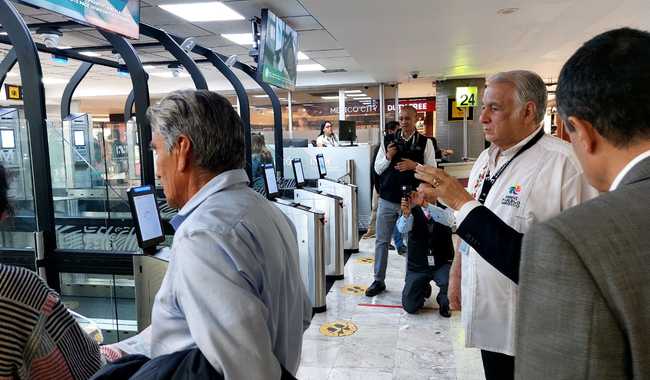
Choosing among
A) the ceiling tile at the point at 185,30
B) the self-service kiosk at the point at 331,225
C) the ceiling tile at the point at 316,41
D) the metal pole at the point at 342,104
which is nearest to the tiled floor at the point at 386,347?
the self-service kiosk at the point at 331,225

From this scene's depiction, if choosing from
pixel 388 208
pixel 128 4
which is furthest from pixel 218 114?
pixel 388 208

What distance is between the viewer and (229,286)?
0.94m

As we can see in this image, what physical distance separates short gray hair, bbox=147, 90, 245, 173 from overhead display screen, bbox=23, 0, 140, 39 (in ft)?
4.50

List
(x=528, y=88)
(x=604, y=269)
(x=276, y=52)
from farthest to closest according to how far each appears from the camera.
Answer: (x=276, y=52)
(x=528, y=88)
(x=604, y=269)

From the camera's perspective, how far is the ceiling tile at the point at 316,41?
18.7ft

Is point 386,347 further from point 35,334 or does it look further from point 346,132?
point 346,132

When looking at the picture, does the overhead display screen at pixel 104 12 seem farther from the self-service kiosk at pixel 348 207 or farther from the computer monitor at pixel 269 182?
the self-service kiosk at pixel 348 207

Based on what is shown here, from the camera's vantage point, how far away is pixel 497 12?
4613 millimetres

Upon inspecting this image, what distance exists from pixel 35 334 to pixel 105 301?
2368mm

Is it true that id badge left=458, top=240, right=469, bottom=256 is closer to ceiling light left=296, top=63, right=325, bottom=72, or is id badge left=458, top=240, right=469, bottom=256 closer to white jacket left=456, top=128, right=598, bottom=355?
white jacket left=456, top=128, right=598, bottom=355

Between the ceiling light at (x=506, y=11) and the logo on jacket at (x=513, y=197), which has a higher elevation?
the ceiling light at (x=506, y=11)

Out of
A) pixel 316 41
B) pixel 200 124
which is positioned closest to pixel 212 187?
pixel 200 124

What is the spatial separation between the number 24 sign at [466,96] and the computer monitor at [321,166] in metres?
4.55

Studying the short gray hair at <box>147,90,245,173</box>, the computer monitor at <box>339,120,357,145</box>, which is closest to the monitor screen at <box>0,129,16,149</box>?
the short gray hair at <box>147,90,245,173</box>
